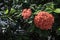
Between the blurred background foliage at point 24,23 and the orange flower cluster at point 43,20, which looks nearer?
the orange flower cluster at point 43,20

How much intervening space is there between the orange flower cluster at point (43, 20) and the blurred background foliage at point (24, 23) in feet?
0.22

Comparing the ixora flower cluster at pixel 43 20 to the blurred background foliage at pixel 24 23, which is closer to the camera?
the ixora flower cluster at pixel 43 20

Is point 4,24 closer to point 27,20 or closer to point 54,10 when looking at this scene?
point 27,20

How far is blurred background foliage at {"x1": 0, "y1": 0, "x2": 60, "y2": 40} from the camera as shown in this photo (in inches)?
92.4

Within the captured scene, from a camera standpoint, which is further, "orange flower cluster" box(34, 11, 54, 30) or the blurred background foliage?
the blurred background foliage

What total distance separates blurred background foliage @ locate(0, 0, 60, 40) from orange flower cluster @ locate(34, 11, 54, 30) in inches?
2.7

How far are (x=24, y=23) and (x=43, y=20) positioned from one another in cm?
40

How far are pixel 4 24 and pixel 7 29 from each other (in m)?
0.08

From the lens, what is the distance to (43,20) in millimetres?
2184

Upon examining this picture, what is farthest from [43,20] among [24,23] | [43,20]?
[24,23]

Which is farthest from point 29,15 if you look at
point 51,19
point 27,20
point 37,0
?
point 37,0

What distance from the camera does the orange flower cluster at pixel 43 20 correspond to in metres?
2.18

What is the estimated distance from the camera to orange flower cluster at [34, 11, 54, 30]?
218 cm

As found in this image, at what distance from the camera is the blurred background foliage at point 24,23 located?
2.35 metres
